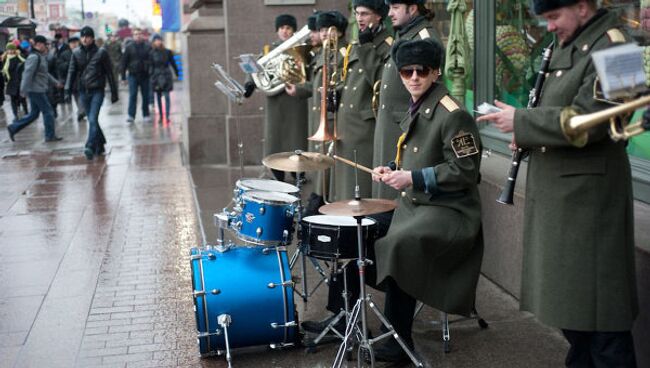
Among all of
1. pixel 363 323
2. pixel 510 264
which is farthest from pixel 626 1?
pixel 363 323

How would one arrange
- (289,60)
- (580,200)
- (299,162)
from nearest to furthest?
1. (580,200)
2. (299,162)
3. (289,60)

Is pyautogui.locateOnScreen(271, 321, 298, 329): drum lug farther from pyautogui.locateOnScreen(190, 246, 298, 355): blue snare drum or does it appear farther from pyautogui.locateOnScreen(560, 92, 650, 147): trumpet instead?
pyautogui.locateOnScreen(560, 92, 650, 147): trumpet

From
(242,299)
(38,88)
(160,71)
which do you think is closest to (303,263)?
(242,299)

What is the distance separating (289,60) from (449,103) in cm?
458

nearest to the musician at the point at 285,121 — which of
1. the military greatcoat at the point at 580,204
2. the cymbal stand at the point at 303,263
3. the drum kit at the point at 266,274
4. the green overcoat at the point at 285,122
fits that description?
the green overcoat at the point at 285,122

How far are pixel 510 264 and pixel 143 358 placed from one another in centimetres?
267

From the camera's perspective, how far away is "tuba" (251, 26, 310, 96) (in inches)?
361

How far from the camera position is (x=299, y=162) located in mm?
5484

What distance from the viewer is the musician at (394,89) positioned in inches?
230

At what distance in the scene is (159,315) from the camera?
6.18 meters

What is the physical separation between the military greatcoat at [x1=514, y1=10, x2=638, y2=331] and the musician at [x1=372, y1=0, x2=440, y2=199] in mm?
1885

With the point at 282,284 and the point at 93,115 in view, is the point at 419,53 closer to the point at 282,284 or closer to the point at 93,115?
the point at 282,284

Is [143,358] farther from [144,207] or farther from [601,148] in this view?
[144,207]

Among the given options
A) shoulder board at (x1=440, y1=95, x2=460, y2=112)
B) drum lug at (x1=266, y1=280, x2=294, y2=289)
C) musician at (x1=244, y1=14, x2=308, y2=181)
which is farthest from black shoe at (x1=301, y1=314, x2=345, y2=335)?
musician at (x1=244, y1=14, x2=308, y2=181)
